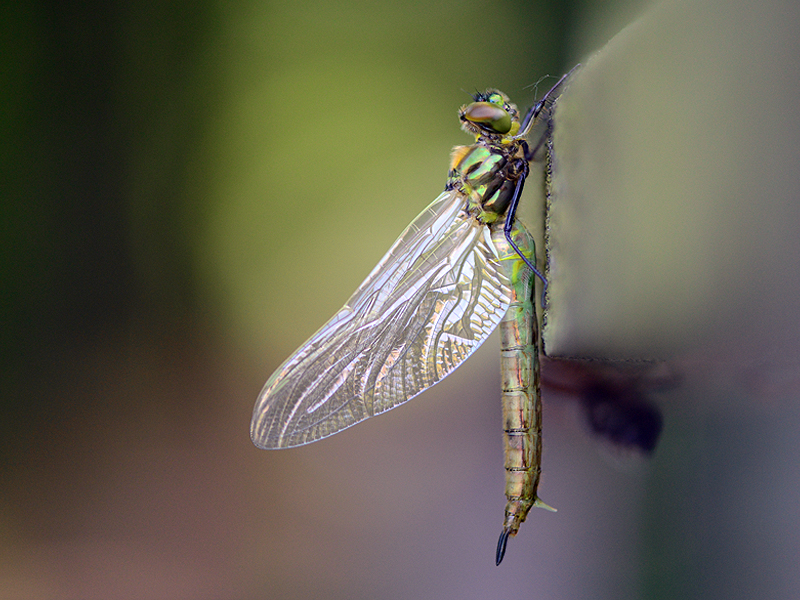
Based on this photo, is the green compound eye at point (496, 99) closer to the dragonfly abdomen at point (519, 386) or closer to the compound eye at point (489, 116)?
the compound eye at point (489, 116)

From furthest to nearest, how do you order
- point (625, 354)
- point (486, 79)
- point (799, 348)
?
point (486, 79), point (625, 354), point (799, 348)

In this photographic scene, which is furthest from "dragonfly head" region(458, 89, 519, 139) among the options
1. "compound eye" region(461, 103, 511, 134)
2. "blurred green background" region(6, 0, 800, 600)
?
"blurred green background" region(6, 0, 800, 600)

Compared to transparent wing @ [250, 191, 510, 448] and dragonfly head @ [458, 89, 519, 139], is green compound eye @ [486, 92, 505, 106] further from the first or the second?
transparent wing @ [250, 191, 510, 448]

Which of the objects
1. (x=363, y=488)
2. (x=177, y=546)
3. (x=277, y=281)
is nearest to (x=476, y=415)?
(x=363, y=488)

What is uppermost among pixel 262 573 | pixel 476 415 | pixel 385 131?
pixel 385 131

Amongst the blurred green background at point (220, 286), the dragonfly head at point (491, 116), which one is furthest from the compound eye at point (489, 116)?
the blurred green background at point (220, 286)

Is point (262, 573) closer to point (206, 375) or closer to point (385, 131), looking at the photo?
point (206, 375)

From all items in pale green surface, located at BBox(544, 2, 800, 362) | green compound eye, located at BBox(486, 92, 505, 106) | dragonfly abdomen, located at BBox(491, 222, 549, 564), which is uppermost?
green compound eye, located at BBox(486, 92, 505, 106)
